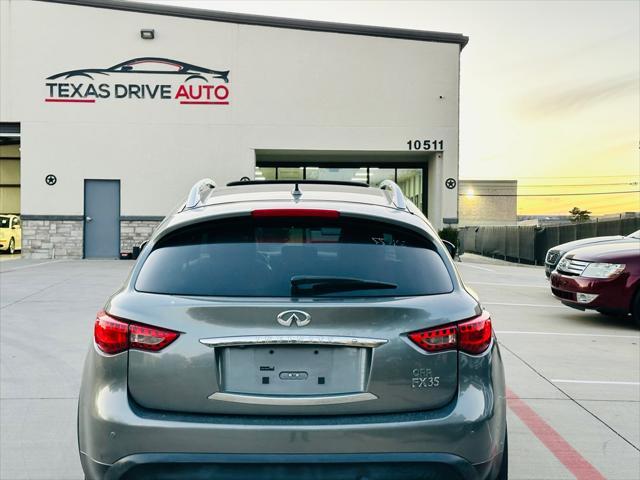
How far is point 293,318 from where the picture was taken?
2.62 meters

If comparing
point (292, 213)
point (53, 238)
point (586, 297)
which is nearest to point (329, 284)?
point (292, 213)

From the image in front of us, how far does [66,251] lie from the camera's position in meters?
23.9

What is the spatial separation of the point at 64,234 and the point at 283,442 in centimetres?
2303

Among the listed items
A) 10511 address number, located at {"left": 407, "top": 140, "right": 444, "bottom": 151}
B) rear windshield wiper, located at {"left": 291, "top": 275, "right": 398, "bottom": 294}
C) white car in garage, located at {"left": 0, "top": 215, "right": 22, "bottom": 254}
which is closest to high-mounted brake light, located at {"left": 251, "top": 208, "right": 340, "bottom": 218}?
rear windshield wiper, located at {"left": 291, "top": 275, "right": 398, "bottom": 294}

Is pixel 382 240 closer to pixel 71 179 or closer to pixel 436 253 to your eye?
pixel 436 253

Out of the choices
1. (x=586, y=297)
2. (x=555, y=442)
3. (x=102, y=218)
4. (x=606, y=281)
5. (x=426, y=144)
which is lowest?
(x=555, y=442)

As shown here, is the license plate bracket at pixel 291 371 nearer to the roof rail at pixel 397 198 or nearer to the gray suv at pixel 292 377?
the gray suv at pixel 292 377

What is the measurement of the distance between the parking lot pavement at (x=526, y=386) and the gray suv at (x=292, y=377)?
5.23ft

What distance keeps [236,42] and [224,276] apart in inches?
892

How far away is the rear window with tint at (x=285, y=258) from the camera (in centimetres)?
281

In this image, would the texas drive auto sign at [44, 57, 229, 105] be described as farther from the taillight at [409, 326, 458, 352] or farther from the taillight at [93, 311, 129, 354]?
the taillight at [409, 326, 458, 352]

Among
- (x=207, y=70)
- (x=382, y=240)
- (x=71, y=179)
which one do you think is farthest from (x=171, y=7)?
(x=382, y=240)

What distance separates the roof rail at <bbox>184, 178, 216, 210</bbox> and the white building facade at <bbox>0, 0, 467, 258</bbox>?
20.1 meters

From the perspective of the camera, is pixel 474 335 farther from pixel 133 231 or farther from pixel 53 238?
pixel 53 238
